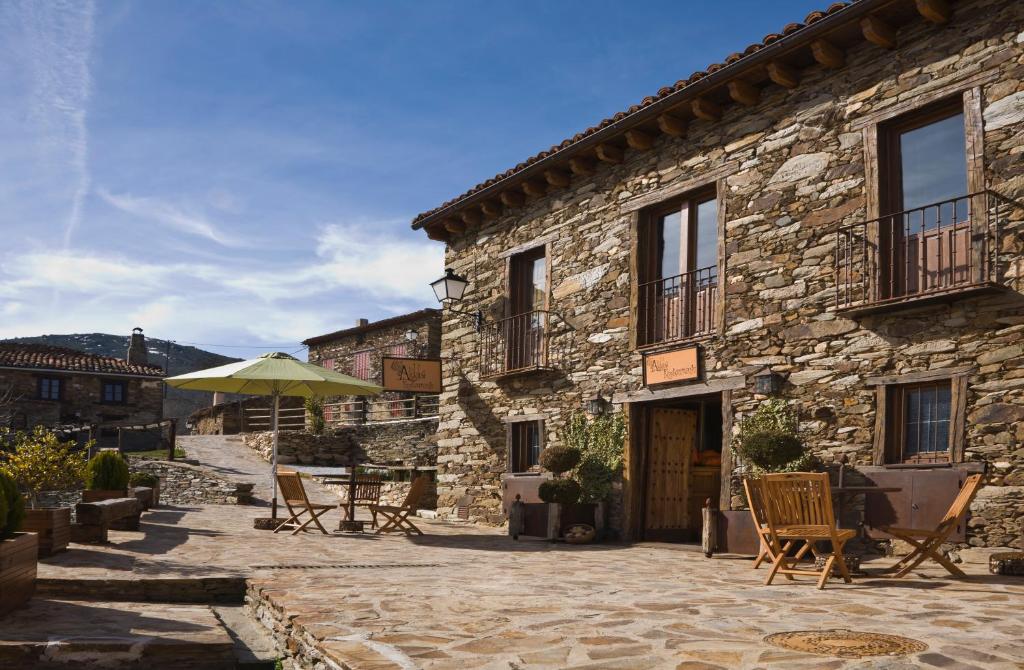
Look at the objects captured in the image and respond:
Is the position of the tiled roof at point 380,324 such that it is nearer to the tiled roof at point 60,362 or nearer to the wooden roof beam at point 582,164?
the tiled roof at point 60,362

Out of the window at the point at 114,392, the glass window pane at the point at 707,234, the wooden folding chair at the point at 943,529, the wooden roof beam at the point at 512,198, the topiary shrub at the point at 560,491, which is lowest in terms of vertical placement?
the topiary shrub at the point at 560,491

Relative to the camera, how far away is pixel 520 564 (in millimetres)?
7848

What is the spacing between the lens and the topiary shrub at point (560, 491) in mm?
10625

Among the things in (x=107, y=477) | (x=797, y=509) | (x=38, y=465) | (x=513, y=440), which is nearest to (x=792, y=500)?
(x=797, y=509)

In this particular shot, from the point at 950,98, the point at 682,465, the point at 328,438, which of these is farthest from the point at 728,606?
the point at 328,438

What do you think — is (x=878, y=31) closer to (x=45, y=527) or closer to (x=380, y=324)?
(x=45, y=527)

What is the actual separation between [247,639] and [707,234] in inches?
276

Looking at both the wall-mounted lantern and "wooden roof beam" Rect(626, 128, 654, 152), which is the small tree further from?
the wall-mounted lantern

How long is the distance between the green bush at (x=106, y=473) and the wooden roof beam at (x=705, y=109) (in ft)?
24.5

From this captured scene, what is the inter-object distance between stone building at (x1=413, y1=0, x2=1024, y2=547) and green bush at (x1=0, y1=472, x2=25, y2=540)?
21.5ft

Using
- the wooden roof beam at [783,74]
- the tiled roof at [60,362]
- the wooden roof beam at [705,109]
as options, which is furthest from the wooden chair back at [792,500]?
the tiled roof at [60,362]

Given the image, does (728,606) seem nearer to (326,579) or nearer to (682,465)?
(326,579)

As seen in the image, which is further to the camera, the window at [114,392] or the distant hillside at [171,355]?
the distant hillside at [171,355]

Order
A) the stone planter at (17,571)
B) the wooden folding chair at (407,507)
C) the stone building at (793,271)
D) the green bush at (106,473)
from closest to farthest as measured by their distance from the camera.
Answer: the stone planter at (17,571) < the stone building at (793,271) < the green bush at (106,473) < the wooden folding chair at (407,507)
